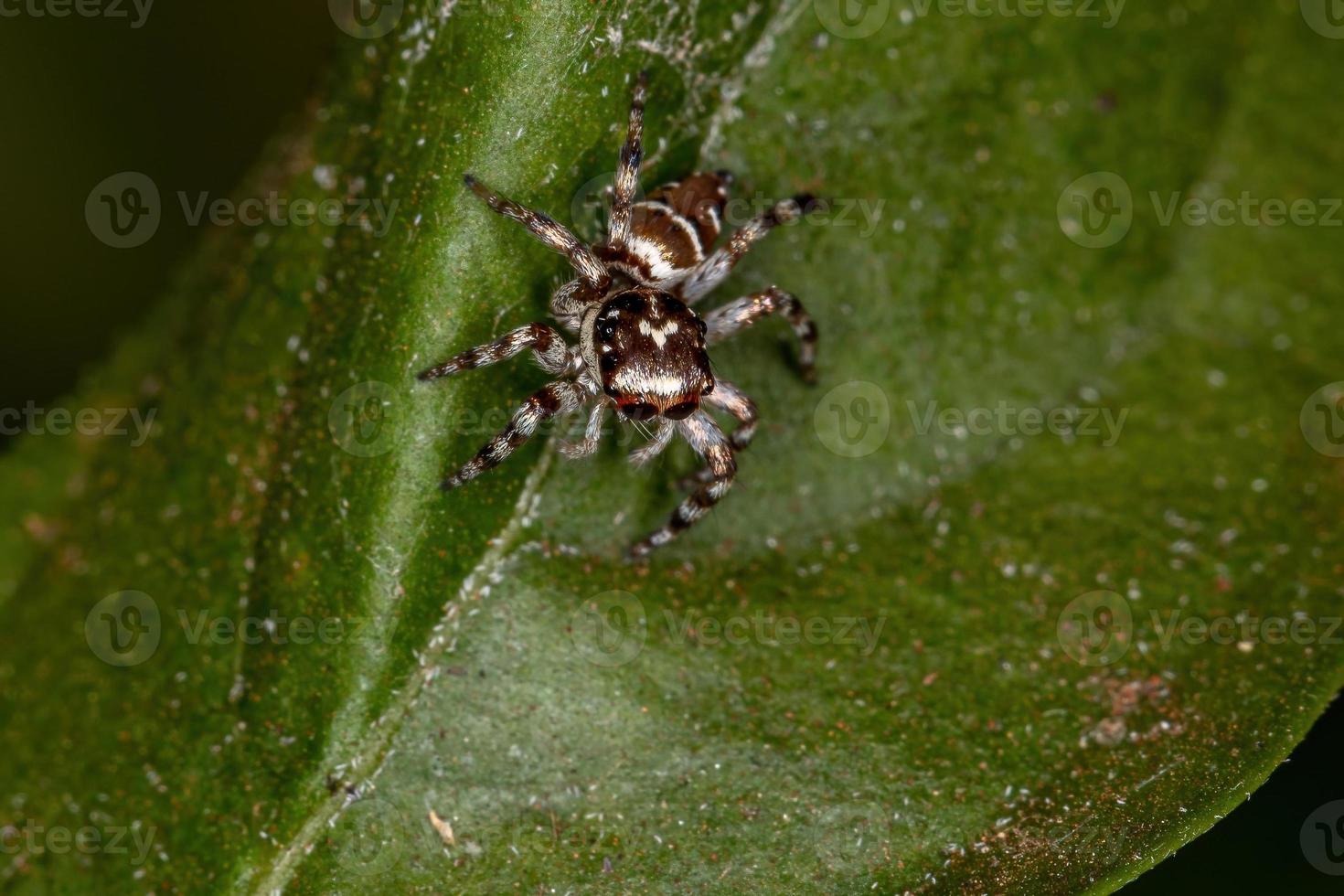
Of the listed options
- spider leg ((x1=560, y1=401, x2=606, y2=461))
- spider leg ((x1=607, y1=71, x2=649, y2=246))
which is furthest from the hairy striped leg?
spider leg ((x1=607, y1=71, x2=649, y2=246))

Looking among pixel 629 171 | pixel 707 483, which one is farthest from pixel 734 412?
pixel 629 171

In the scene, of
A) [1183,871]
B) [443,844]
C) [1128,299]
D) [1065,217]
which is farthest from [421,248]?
[1183,871]

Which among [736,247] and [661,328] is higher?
[736,247]

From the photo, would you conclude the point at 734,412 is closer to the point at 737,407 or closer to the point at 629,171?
the point at 737,407

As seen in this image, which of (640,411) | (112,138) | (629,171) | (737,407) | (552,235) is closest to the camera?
(552,235)

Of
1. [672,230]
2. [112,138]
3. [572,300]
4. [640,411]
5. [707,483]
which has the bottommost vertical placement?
[707,483]

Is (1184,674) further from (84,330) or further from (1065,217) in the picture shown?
(84,330)

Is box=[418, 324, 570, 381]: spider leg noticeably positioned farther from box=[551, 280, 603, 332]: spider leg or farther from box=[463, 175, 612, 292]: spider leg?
box=[463, 175, 612, 292]: spider leg
